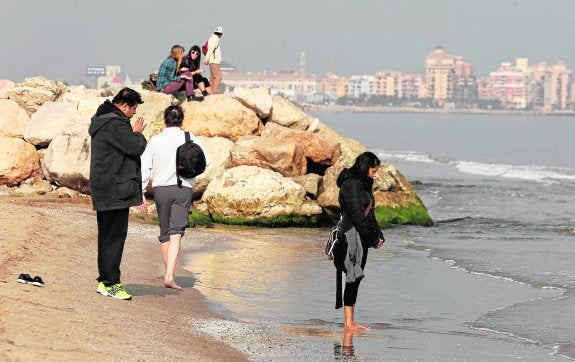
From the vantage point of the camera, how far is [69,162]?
65.3ft

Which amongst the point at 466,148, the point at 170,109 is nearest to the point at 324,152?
the point at 170,109

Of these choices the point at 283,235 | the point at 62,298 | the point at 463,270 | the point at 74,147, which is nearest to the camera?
the point at 62,298

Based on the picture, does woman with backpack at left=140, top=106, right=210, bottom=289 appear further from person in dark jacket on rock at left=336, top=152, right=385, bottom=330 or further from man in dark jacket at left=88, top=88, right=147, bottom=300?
person in dark jacket on rock at left=336, top=152, right=385, bottom=330

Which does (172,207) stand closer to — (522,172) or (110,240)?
(110,240)

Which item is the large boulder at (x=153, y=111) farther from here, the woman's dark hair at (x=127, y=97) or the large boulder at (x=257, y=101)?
the woman's dark hair at (x=127, y=97)

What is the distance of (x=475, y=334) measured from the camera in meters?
10.1

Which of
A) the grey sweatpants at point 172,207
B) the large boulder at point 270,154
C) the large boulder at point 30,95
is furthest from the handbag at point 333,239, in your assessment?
the large boulder at point 30,95

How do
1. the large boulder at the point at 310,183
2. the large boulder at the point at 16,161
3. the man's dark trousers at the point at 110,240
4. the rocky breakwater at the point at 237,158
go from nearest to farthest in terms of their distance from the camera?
the man's dark trousers at the point at 110,240 → the rocky breakwater at the point at 237,158 → the large boulder at the point at 310,183 → the large boulder at the point at 16,161

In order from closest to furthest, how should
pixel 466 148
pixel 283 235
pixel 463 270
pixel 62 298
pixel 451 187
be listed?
1. pixel 62 298
2. pixel 463 270
3. pixel 283 235
4. pixel 451 187
5. pixel 466 148

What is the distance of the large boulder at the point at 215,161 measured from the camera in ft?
65.6

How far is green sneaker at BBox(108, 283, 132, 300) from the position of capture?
9.63 m

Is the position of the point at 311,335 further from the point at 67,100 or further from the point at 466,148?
the point at 466,148

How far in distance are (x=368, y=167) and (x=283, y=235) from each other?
343 inches

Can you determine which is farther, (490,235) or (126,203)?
(490,235)
